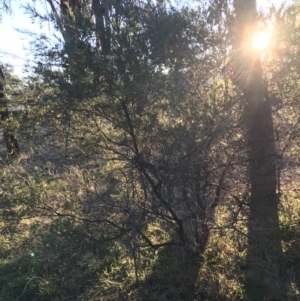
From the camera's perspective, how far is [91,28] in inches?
141

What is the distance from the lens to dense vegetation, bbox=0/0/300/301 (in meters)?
3.50

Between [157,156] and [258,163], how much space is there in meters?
1.18

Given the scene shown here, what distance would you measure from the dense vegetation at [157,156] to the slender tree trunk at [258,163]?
15 mm

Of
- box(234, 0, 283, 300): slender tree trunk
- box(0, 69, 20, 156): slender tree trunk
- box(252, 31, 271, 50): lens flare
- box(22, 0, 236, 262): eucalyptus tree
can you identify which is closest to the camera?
box(22, 0, 236, 262): eucalyptus tree

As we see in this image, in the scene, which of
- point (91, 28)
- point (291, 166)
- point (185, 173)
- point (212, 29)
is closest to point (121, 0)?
point (91, 28)

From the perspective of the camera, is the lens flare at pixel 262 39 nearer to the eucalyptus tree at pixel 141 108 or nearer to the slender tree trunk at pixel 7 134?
the eucalyptus tree at pixel 141 108

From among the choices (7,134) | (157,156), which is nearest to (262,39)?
(157,156)

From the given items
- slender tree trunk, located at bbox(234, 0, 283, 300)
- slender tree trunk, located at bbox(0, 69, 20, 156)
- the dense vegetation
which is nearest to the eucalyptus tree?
the dense vegetation

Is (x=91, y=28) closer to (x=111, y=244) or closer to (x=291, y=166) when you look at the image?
(x=111, y=244)

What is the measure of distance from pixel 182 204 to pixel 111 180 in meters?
0.84

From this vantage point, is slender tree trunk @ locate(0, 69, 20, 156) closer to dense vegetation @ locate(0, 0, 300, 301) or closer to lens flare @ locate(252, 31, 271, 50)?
dense vegetation @ locate(0, 0, 300, 301)

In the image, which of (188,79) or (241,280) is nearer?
(188,79)

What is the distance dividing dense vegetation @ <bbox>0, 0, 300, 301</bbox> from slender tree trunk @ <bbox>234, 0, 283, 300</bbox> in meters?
0.02

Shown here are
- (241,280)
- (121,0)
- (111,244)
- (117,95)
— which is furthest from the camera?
(111,244)
